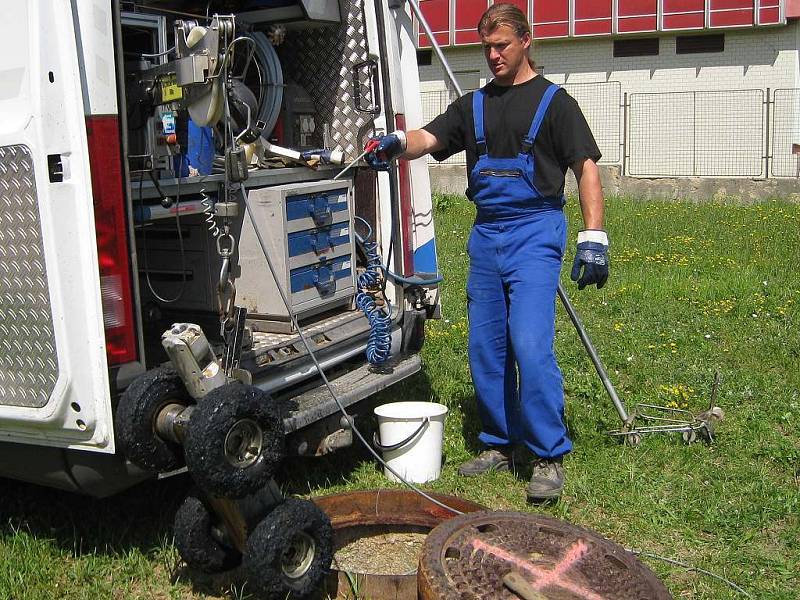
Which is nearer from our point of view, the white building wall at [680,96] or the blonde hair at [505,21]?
the blonde hair at [505,21]

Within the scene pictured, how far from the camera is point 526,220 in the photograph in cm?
438

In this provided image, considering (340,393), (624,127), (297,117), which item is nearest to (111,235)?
(340,393)

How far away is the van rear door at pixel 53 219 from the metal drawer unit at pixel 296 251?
4.73ft

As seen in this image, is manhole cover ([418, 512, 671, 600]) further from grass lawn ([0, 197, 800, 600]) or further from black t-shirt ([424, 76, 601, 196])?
black t-shirt ([424, 76, 601, 196])

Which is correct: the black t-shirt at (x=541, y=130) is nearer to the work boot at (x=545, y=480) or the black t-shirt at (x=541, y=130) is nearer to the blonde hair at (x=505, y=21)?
the blonde hair at (x=505, y=21)

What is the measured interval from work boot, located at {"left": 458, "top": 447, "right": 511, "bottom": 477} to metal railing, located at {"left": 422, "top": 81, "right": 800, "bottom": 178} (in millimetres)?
16045

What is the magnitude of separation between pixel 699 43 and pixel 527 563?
2128 centimetres

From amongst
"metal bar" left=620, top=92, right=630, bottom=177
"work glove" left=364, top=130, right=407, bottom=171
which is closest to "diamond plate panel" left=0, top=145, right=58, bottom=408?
"work glove" left=364, top=130, right=407, bottom=171

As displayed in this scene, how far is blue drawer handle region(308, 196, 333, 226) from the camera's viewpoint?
4.74 metres

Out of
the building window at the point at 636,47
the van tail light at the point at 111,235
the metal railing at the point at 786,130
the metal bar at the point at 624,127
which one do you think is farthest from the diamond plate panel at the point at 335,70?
the building window at the point at 636,47

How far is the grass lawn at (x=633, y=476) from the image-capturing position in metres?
3.65

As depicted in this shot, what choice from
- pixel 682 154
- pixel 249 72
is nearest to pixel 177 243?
pixel 249 72

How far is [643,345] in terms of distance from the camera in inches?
261

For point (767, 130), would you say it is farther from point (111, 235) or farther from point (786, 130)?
point (111, 235)
